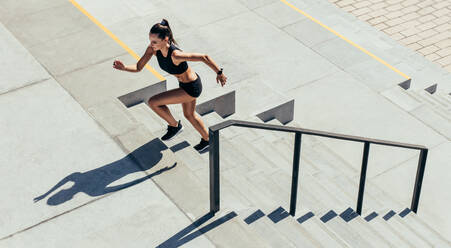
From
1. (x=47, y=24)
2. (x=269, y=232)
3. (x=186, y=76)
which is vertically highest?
(x=186, y=76)

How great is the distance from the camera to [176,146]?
285 inches

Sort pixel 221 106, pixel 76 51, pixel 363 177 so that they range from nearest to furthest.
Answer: pixel 363 177
pixel 76 51
pixel 221 106

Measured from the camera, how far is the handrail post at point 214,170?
5.38 m

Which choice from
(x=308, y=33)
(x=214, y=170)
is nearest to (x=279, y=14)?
(x=308, y=33)

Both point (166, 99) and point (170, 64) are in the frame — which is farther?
point (166, 99)

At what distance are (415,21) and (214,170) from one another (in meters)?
8.35

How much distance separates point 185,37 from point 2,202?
5.62 metres

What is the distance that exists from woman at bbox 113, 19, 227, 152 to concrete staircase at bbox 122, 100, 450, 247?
0.25m

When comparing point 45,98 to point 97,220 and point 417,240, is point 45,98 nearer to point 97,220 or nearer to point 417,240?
point 97,220

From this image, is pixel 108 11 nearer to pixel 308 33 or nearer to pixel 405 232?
pixel 308 33

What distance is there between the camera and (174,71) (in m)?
6.46

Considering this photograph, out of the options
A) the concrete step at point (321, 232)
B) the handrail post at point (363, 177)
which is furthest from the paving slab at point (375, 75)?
the concrete step at point (321, 232)

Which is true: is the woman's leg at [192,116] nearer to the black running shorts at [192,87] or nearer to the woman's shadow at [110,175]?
the black running shorts at [192,87]

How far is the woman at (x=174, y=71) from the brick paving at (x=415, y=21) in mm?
6189
